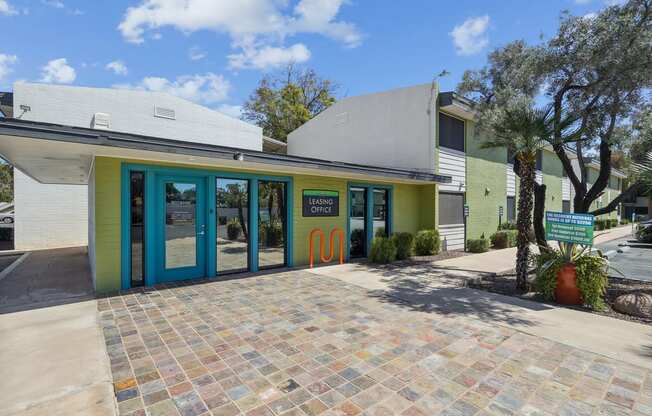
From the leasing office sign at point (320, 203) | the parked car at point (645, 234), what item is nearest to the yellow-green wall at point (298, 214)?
the leasing office sign at point (320, 203)

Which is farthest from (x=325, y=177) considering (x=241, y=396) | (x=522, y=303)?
(x=241, y=396)

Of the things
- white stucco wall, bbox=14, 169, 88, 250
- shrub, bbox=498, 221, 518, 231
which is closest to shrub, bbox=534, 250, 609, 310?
shrub, bbox=498, 221, 518, 231

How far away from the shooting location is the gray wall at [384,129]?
11.1 meters

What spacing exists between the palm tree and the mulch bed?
36 centimetres

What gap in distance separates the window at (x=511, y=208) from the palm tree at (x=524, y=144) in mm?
9967

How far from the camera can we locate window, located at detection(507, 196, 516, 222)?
50.9ft

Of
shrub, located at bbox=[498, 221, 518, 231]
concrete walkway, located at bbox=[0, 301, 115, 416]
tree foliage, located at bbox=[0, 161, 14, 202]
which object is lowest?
concrete walkway, located at bbox=[0, 301, 115, 416]

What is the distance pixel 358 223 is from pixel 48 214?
12.0 m

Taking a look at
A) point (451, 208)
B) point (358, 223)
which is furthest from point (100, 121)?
point (451, 208)

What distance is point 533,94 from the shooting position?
8.41 meters

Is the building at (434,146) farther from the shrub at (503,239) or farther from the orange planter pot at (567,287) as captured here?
the orange planter pot at (567,287)

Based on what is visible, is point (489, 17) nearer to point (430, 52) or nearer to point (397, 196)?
point (430, 52)

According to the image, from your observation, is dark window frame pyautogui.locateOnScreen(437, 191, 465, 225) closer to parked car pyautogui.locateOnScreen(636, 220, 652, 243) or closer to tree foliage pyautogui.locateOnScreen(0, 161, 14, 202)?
parked car pyautogui.locateOnScreen(636, 220, 652, 243)

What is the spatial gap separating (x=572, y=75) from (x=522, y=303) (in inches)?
217
